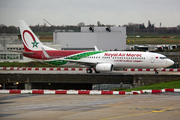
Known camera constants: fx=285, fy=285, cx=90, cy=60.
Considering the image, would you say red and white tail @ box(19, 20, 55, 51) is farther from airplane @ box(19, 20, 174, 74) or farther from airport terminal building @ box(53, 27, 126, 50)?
airport terminal building @ box(53, 27, 126, 50)

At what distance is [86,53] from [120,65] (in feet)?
20.9

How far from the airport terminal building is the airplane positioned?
5152 cm

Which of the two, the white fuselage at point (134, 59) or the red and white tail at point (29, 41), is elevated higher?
the red and white tail at point (29, 41)

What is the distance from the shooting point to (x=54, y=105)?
81.5 ft

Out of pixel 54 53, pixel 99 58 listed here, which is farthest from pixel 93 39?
pixel 99 58

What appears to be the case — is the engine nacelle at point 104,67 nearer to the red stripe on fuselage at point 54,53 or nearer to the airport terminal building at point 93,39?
the red stripe on fuselage at point 54,53

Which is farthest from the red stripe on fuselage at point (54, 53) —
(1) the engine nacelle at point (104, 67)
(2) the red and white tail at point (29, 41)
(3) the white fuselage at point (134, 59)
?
(1) the engine nacelle at point (104, 67)

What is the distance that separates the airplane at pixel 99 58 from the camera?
157 ft

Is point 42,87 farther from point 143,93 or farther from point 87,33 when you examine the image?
point 87,33

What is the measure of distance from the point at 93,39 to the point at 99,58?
185ft

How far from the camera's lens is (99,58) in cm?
4956

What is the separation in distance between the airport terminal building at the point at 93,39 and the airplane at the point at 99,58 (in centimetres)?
5152

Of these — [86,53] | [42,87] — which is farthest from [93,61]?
[42,87]

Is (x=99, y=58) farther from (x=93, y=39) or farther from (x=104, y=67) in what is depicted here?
(x=93, y=39)
